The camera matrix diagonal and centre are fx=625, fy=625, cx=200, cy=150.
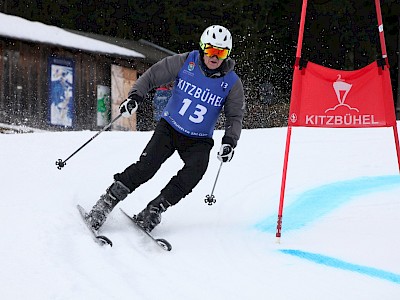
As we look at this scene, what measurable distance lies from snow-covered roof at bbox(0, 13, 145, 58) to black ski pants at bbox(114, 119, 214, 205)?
12.7 meters

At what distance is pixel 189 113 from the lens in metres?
5.23

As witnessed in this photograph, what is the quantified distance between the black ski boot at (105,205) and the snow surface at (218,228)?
4.5 inches

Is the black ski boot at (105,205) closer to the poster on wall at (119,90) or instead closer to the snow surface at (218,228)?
the snow surface at (218,228)

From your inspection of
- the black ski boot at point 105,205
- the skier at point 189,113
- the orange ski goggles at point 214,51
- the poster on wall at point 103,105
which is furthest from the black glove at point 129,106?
the poster on wall at point 103,105

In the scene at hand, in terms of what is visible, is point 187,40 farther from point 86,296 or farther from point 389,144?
point 86,296

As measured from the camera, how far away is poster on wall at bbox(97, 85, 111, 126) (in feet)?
65.9

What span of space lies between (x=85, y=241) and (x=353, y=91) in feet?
8.33

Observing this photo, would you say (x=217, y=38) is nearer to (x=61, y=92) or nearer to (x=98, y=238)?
(x=98, y=238)

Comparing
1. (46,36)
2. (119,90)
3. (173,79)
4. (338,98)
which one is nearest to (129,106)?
(173,79)

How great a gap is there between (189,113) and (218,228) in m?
1.01

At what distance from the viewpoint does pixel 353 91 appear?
521cm

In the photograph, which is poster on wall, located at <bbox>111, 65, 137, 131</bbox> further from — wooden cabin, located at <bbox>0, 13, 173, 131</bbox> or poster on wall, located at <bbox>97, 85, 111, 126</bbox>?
poster on wall, located at <bbox>97, 85, 111, 126</bbox>

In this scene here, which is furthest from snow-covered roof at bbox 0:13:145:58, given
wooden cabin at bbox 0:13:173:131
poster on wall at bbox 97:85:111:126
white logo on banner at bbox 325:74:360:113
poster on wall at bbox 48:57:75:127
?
white logo on banner at bbox 325:74:360:113

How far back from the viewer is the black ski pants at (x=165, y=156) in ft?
16.4
